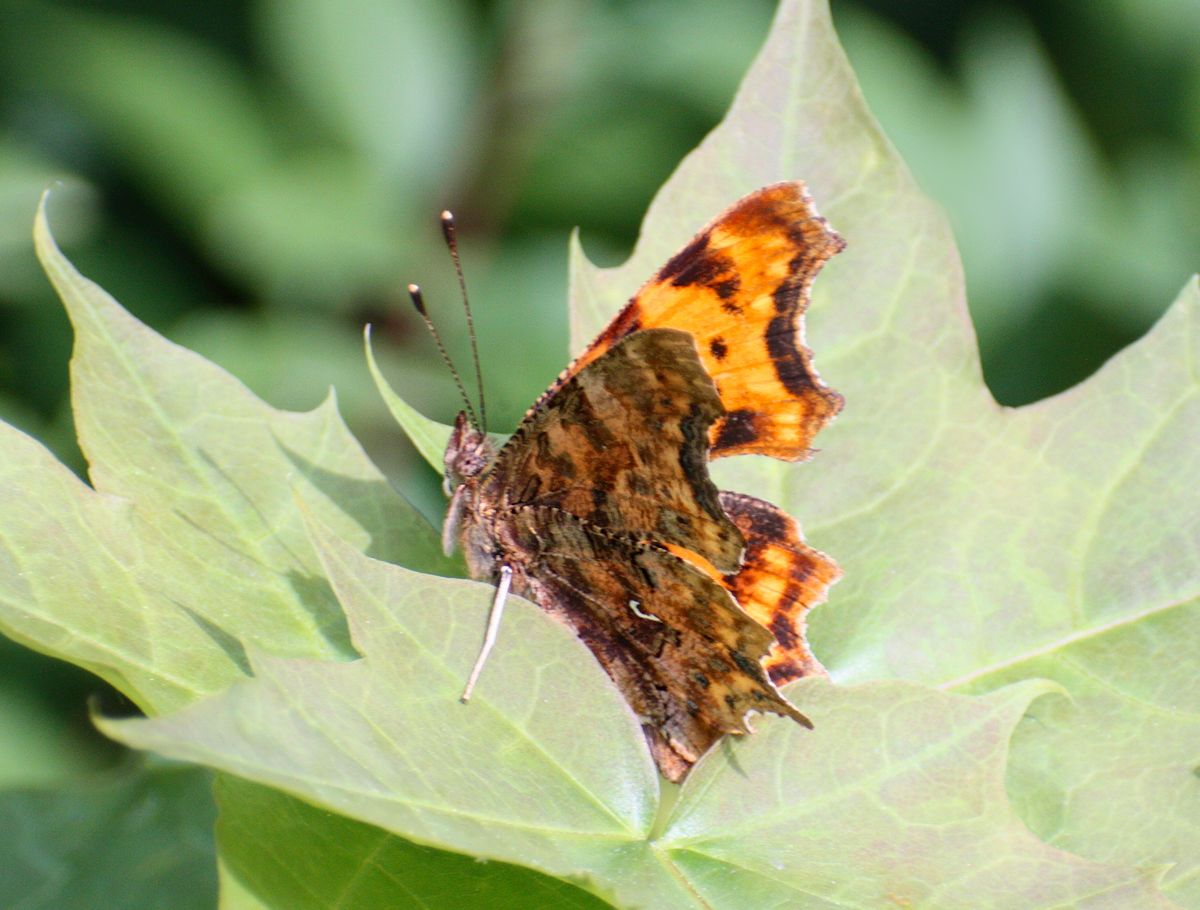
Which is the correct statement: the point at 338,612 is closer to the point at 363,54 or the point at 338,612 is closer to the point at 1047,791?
the point at 1047,791

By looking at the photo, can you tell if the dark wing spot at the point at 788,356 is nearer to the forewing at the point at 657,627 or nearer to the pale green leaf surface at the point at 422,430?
the forewing at the point at 657,627

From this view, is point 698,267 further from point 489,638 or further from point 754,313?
point 489,638

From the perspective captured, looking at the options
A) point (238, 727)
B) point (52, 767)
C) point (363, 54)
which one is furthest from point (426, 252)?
point (238, 727)

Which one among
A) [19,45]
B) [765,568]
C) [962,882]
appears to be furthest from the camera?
[19,45]

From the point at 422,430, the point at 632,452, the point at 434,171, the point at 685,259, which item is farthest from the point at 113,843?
the point at 434,171

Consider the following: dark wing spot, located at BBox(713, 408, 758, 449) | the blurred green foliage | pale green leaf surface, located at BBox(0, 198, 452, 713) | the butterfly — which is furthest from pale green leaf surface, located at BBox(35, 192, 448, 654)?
the blurred green foliage

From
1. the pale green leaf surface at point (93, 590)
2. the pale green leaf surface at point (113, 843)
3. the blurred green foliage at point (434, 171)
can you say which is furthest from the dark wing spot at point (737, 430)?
the blurred green foliage at point (434, 171)

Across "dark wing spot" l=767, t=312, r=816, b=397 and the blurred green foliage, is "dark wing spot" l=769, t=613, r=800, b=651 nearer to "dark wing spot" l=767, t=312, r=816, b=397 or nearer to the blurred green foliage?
"dark wing spot" l=767, t=312, r=816, b=397
